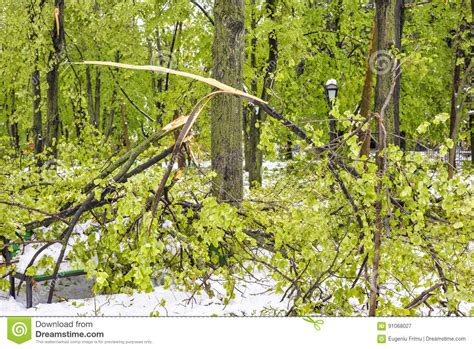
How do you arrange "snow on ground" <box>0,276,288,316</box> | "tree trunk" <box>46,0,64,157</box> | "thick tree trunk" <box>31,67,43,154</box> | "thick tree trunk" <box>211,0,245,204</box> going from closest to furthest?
"snow on ground" <box>0,276,288,316</box> → "thick tree trunk" <box>211,0,245,204</box> → "tree trunk" <box>46,0,64,157</box> → "thick tree trunk" <box>31,67,43,154</box>

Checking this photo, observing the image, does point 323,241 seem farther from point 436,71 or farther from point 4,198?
point 436,71

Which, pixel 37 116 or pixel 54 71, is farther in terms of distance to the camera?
pixel 37 116

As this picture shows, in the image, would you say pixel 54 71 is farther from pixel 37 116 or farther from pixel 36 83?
pixel 37 116

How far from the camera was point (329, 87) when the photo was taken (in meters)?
12.1

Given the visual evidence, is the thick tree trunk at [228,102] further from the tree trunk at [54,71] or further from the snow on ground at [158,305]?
the tree trunk at [54,71]

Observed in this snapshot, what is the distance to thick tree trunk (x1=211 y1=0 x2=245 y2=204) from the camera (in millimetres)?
5219

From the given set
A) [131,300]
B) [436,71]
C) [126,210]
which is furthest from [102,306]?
[436,71]

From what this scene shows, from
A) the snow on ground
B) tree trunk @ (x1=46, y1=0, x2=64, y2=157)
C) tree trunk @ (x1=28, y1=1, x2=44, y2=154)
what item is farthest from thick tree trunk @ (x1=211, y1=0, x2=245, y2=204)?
tree trunk @ (x1=28, y1=1, x2=44, y2=154)

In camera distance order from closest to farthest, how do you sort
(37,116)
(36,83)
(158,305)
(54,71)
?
(158,305), (54,71), (36,83), (37,116)

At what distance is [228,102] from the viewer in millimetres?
5406

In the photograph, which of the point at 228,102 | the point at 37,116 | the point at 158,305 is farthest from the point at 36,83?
the point at 158,305

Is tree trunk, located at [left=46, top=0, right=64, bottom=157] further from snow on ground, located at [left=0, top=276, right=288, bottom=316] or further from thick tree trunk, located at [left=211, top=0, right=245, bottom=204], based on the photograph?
snow on ground, located at [left=0, top=276, right=288, bottom=316]

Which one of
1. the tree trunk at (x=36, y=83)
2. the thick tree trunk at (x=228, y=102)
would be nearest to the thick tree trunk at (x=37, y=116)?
the tree trunk at (x=36, y=83)

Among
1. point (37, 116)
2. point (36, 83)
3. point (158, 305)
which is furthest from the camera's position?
→ point (37, 116)
